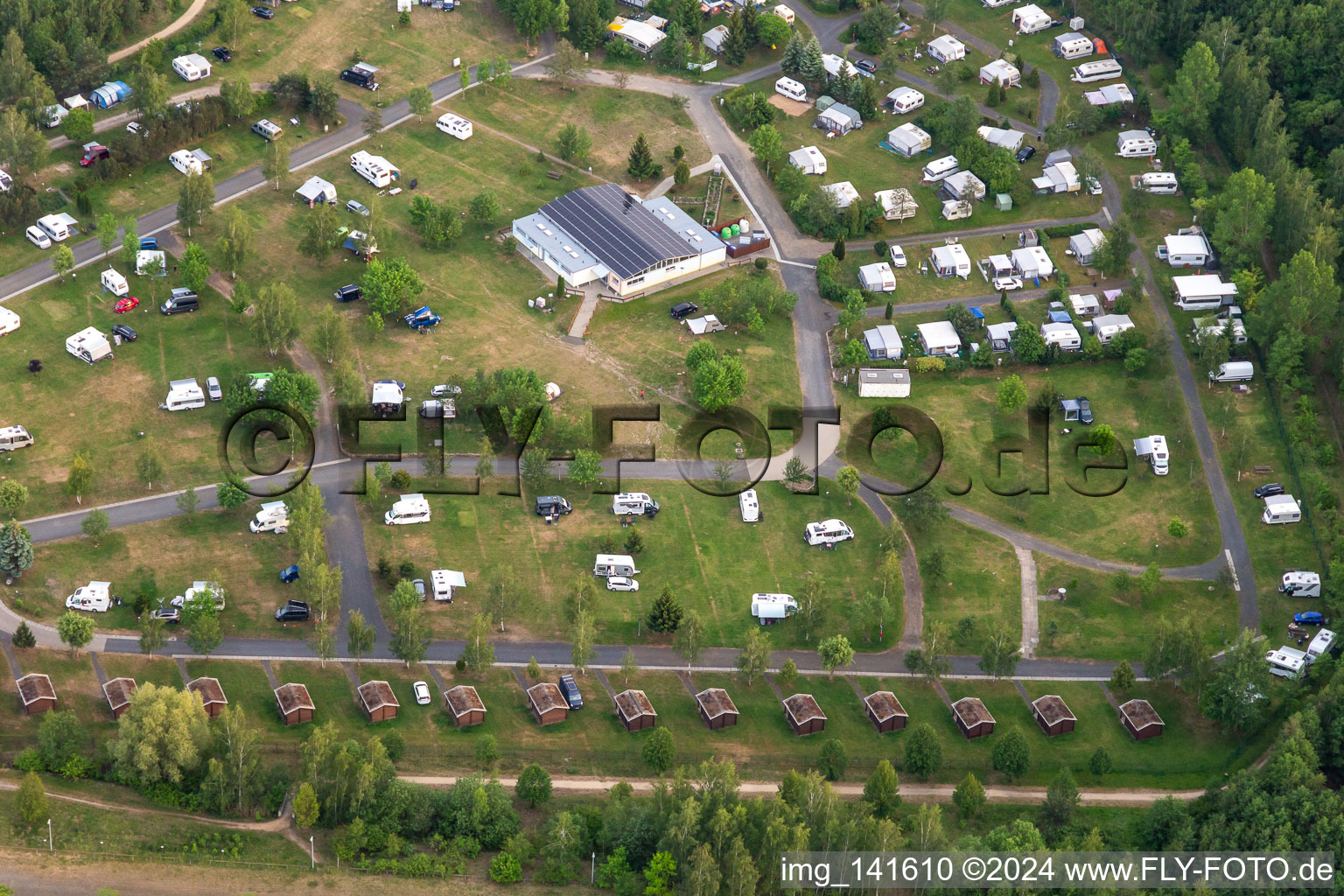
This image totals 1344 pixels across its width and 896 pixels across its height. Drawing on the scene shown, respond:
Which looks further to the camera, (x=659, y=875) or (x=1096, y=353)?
(x=1096, y=353)

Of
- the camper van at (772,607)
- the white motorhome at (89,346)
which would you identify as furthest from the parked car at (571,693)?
the white motorhome at (89,346)

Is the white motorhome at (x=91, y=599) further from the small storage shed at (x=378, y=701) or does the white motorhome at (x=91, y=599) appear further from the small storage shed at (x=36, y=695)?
the small storage shed at (x=378, y=701)

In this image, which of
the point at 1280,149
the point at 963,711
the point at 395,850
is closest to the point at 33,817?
the point at 395,850

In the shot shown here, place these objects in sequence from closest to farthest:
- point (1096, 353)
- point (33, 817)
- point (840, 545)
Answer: point (33, 817) → point (840, 545) → point (1096, 353)

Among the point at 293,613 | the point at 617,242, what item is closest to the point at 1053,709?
the point at 293,613

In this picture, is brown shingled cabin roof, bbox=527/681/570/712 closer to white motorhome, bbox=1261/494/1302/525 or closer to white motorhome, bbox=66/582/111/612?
white motorhome, bbox=66/582/111/612

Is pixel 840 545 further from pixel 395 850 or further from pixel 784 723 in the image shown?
pixel 395 850
